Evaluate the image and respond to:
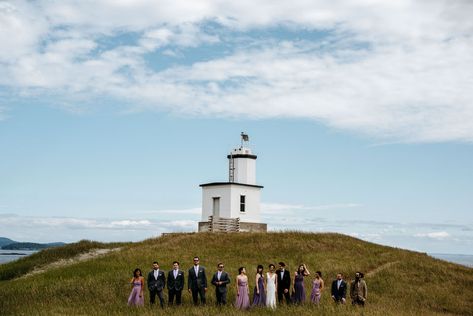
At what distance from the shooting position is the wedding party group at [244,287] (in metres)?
23.4

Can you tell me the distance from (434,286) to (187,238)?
57.3 ft

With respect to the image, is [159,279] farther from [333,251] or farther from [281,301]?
[333,251]

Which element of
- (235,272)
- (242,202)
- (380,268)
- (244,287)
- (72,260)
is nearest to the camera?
(244,287)

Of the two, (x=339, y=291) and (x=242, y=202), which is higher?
(x=242, y=202)

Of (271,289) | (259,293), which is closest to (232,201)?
(259,293)

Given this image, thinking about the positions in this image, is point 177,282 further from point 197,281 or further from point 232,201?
point 232,201

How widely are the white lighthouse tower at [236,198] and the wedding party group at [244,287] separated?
25.6m

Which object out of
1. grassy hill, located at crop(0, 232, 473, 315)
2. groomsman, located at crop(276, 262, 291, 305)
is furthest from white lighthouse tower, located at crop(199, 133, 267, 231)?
groomsman, located at crop(276, 262, 291, 305)

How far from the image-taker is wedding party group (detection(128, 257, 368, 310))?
23422 mm

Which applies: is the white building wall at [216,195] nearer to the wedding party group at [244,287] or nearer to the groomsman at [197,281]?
the wedding party group at [244,287]

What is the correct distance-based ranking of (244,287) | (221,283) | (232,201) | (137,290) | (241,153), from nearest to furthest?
(244,287)
(137,290)
(221,283)
(232,201)
(241,153)

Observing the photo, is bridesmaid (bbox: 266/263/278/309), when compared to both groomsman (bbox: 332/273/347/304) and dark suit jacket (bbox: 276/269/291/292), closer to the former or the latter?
dark suit jacket (bbox: 276/269/291/292)

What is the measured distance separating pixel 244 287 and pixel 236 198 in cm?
2702

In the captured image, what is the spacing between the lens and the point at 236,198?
50281 mm
